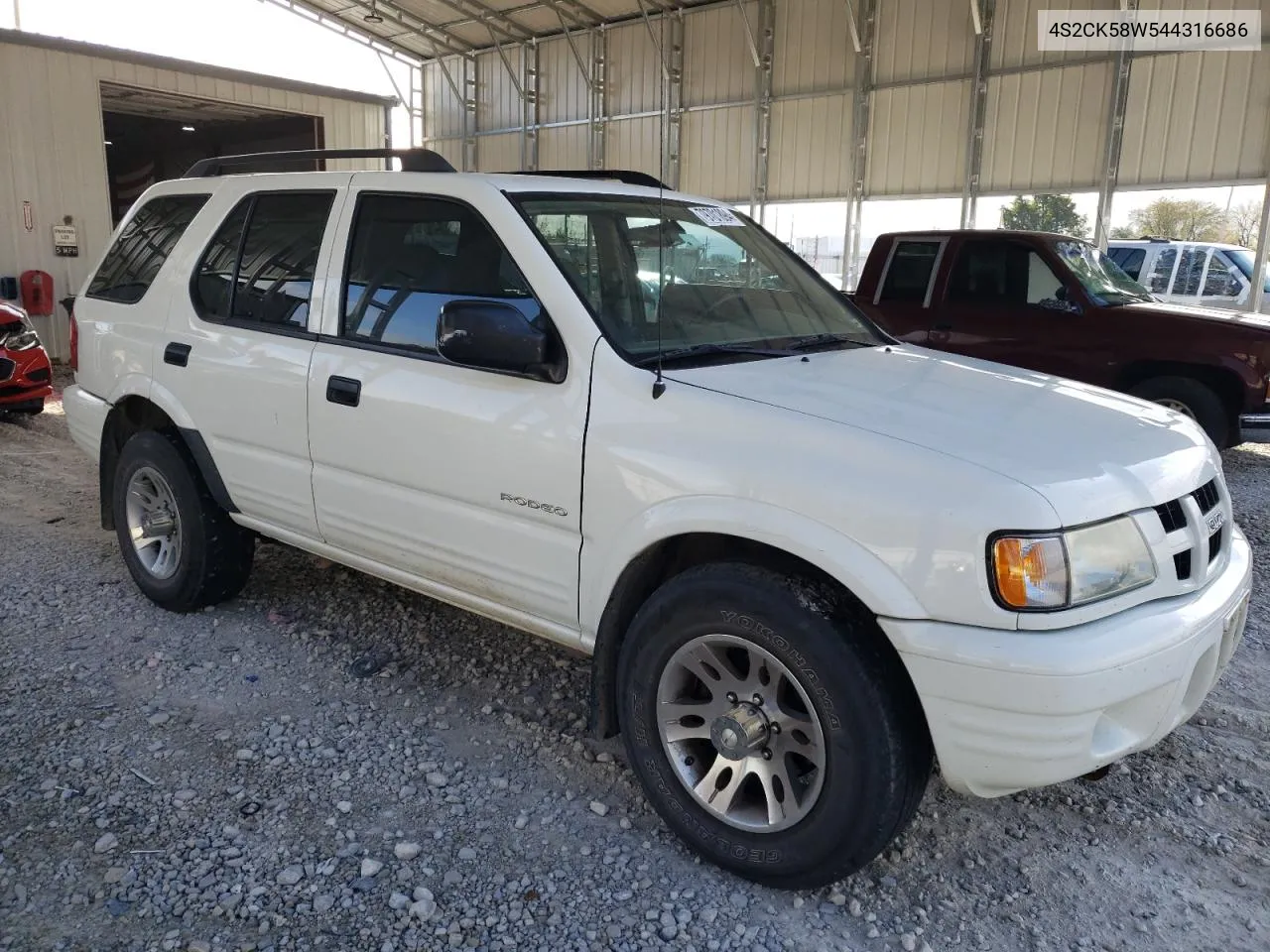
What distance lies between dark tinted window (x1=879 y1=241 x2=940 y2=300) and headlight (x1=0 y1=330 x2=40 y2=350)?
7.54 metres

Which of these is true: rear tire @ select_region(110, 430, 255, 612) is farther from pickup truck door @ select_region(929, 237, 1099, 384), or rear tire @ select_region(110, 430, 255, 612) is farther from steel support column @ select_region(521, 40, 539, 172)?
steel support column @ select_region(521, 40, 539, 172)

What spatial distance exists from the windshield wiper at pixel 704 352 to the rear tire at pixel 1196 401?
5.45 metres

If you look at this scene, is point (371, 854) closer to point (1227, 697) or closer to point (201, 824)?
point (201, 824)

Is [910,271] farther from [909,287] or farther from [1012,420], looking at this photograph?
[1012,420]

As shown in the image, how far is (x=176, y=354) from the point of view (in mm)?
4008

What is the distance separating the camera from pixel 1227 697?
3.73 metres

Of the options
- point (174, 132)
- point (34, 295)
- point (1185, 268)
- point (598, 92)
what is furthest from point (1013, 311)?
point (174, 132)

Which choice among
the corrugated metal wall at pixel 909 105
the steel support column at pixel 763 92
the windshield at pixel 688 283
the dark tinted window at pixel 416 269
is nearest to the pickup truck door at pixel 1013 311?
the windshield at pixel 688 283

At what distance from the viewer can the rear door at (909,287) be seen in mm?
8586

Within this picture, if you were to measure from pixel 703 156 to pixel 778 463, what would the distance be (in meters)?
17.8

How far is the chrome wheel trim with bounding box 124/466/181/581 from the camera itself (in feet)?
14.1

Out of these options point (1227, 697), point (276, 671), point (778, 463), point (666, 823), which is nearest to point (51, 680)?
point (276, 671)

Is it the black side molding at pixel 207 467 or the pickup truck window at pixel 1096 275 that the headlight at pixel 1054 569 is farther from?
the pickup truck window at pixel 1096 275

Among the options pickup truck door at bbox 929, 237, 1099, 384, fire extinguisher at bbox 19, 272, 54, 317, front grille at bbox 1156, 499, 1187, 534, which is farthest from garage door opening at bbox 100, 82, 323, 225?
front grille at bbox 1156, 499, 1187, 534
